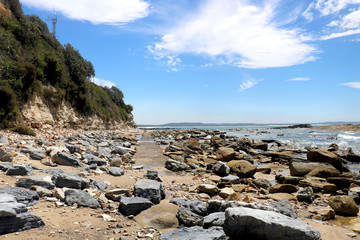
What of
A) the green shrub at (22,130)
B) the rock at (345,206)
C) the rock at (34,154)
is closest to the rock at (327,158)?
the rock at (345,206)

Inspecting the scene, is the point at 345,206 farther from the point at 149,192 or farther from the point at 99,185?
the point at 99,185

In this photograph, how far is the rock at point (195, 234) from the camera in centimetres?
333

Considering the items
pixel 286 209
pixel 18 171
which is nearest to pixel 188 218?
pixel 286 209

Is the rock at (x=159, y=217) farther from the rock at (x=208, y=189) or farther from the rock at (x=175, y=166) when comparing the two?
the rock at (x=175, y=166)

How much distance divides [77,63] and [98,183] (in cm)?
2299

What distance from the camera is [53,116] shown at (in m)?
19.2

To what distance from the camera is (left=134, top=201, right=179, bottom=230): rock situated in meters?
4.04

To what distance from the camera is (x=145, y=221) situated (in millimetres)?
4121

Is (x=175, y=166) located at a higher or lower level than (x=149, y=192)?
lower

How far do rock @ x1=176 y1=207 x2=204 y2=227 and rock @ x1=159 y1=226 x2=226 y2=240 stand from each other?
0.28 meters

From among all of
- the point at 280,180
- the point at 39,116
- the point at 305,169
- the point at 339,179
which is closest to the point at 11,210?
the point at 280,180

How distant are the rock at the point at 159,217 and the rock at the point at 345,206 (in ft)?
12.3

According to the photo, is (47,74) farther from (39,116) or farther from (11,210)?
(11,210)

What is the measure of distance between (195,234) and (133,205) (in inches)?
55.7
